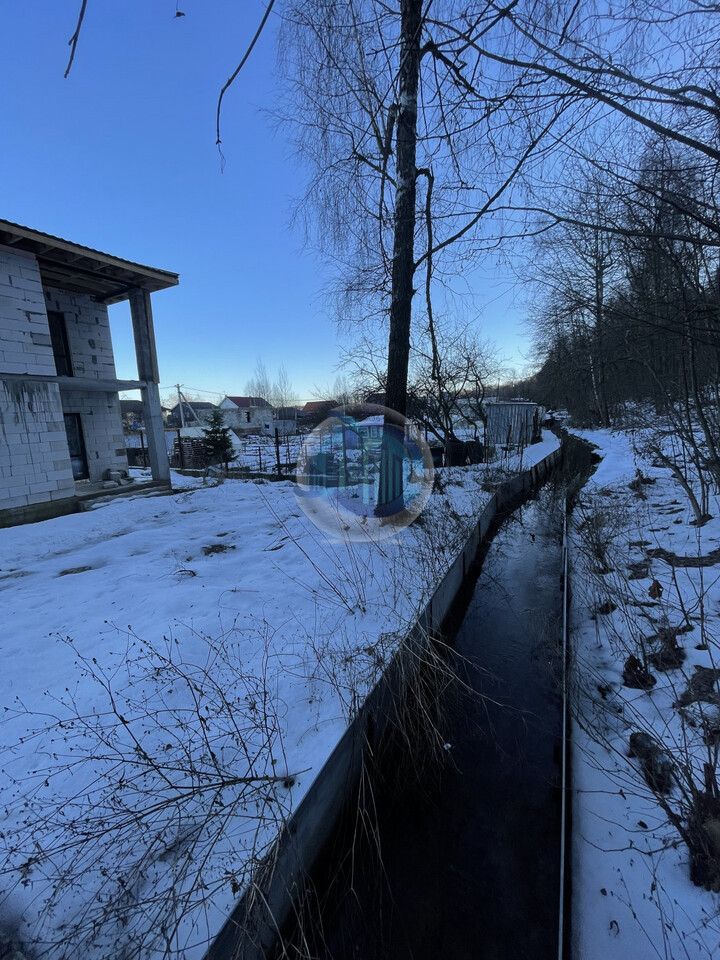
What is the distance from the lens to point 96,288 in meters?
9.81

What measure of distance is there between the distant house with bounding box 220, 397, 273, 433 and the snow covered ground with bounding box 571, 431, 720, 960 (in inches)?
1961

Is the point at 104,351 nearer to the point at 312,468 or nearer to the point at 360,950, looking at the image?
the point at 312,468

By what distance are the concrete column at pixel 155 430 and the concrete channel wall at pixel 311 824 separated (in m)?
8.97

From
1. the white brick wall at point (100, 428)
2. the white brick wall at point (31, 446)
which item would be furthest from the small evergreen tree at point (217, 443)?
the white brick wall at point (31, 446)

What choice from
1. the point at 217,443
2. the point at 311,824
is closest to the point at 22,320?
the point at 311,824

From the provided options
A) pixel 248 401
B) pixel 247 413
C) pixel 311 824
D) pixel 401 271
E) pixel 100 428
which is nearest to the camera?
pixel 311 824

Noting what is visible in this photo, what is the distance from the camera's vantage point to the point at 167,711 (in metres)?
2.39

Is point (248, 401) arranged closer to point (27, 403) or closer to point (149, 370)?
point (149, 370)

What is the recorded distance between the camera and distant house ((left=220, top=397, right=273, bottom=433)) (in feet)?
175

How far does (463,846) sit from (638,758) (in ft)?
4.13

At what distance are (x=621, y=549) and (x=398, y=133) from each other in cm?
659

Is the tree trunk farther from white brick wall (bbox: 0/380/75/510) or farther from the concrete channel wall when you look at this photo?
white brick wall (bbox: 0/380/75/510)

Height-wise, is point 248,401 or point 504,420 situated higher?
point 248,401

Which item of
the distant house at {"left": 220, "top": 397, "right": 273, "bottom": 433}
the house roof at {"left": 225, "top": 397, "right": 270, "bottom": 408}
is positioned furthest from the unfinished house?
the house roof at {"left": 225, "top": 397, "right": 270, "bottom": 408}
